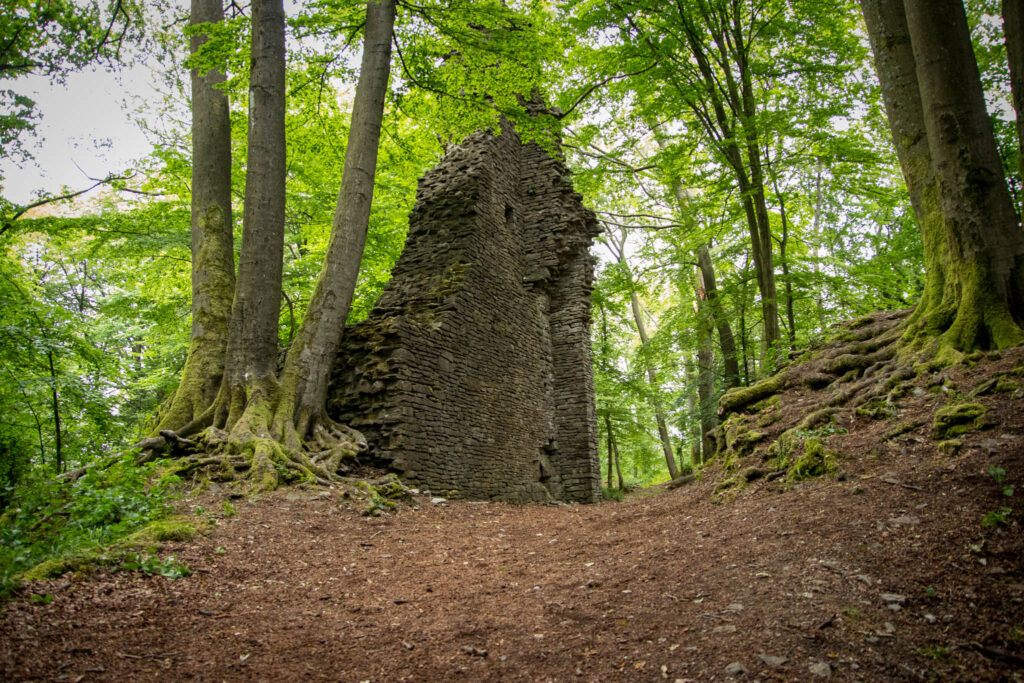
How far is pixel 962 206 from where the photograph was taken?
4.73 metres

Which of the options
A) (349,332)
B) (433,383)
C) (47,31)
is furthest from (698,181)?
(47,31)

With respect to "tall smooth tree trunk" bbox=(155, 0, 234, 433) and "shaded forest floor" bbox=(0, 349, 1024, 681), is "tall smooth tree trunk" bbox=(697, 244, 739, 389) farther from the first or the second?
"tall smooth tree trunk" bbox=(155, 0, 234, 433)

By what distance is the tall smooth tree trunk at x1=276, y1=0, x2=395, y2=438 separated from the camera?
23.6ft


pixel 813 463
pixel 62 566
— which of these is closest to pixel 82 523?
pixel 62 566

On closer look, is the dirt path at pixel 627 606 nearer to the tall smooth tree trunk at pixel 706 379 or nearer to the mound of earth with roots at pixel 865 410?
the mound of earth with roots at pixel 865 410

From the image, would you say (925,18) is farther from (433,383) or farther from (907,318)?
(433,383)

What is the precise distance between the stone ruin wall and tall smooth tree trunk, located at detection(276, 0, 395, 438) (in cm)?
54

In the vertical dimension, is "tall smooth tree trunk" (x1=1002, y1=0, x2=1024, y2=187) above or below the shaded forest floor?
above

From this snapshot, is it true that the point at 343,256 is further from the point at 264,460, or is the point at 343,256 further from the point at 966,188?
the point at 966,188

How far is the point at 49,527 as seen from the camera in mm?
3775

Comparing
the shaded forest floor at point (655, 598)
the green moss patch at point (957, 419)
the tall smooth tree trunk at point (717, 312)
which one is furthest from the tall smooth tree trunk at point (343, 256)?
the green moss patch at point (957, 419)

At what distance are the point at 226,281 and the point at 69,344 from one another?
3.25m

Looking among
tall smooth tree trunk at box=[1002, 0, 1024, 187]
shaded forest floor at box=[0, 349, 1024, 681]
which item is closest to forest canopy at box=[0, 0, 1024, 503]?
tall smooth tree trunk at box=[1002, 0, 1024, 187]

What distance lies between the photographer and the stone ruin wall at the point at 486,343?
773 cm
